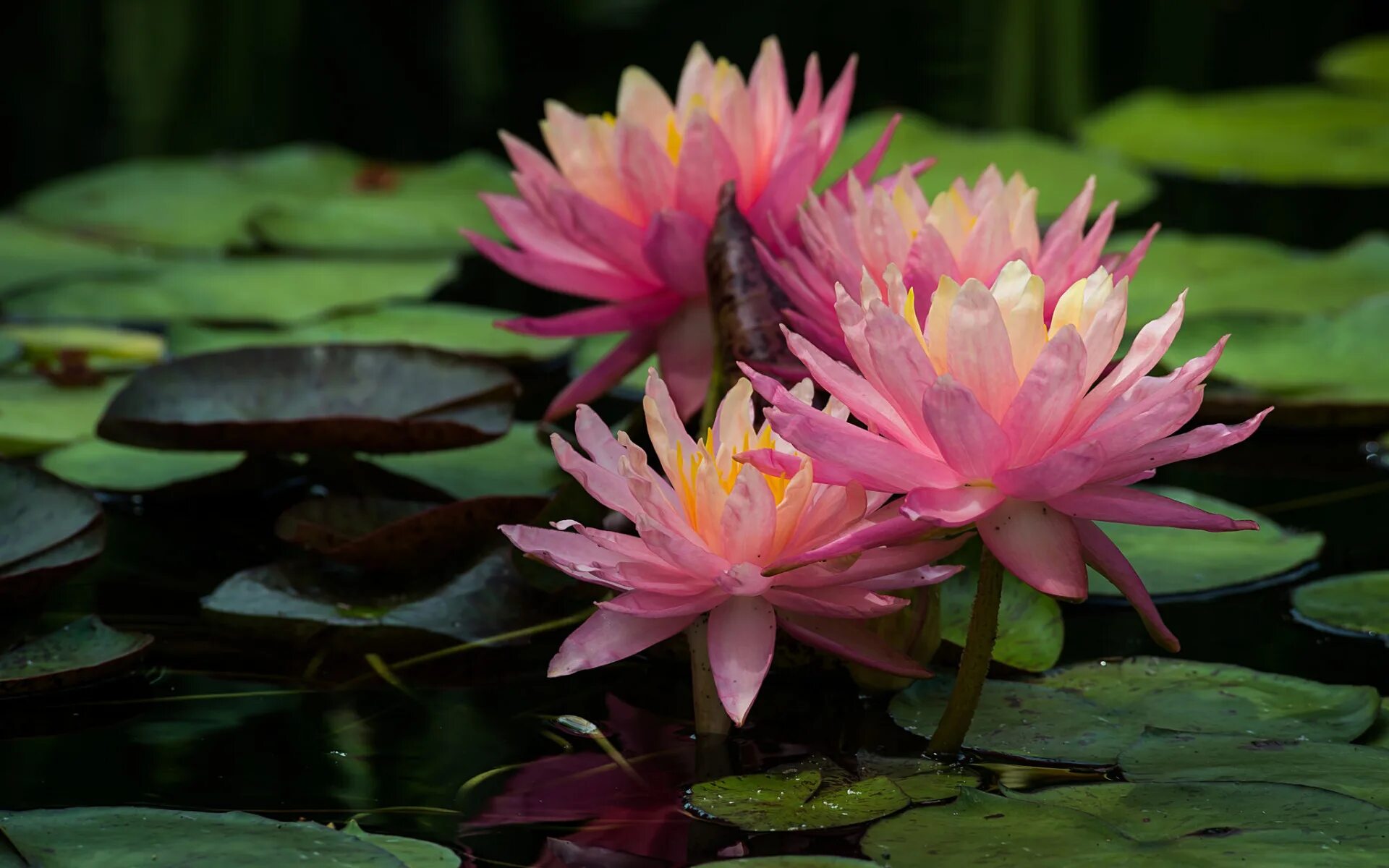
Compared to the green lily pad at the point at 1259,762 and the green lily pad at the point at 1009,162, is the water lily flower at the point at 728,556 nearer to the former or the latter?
the green lily pad at the point at 1259,762

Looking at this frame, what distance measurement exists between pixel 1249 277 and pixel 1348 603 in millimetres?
1304

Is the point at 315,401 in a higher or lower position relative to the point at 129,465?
higher

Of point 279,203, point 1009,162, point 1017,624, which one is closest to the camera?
point 1017,624

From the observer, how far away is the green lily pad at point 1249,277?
2.36 metres

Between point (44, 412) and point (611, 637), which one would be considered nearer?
point (611, 637)

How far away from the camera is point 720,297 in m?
1.24

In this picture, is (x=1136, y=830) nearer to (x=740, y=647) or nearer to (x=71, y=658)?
(x=740, y=647)

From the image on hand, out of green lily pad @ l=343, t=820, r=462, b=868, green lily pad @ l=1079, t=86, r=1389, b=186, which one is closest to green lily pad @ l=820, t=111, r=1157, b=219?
green lily pad @ l=1079, t=86, r=1389, b=186

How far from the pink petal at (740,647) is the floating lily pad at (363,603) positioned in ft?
1.20

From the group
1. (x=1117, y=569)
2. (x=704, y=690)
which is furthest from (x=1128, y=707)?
(x=704, y=690)

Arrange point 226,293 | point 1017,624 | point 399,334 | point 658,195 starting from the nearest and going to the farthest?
point 1017,624 < point 658,195 < point 399,334 < point 226,293

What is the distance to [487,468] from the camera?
1.69m

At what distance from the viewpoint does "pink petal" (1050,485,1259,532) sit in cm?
88

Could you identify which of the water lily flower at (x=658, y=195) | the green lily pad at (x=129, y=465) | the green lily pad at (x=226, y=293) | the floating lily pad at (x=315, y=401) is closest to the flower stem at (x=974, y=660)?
the water lily flower at (x=658, y=195)
